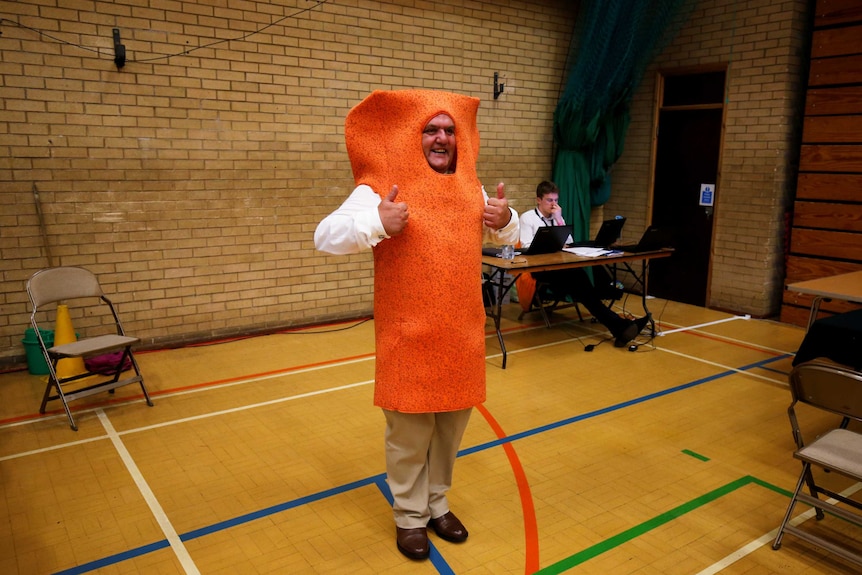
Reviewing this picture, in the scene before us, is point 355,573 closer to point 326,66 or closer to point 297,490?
point 297,490

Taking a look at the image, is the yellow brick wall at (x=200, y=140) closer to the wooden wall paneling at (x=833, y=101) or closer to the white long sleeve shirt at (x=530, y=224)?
the white long sleeve shirt at (x=530, y=224)

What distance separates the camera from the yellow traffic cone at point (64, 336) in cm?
487

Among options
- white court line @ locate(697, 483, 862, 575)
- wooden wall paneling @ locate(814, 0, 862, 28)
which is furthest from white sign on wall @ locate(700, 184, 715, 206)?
white court line @ locate(697, 483, 862, 575)

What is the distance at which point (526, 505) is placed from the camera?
3.14m

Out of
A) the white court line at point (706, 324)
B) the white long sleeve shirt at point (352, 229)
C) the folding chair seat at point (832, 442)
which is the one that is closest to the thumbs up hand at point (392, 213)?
the white long sleeve shirt at point (352, 229)

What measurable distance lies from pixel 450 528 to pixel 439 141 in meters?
1.70

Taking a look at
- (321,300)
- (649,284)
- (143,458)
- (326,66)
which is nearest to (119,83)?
(326,66)

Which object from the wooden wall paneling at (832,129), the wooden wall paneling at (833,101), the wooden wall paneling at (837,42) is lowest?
the wooden wall paneling at (832,129)

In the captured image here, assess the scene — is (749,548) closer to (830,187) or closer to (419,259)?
(419,259)

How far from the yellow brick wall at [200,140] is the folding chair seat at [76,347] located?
2.45ft

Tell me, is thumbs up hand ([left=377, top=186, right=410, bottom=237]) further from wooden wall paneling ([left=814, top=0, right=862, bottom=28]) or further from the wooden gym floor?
wooden wall paneling ([left=814, top=0, right=862, bottom=28])

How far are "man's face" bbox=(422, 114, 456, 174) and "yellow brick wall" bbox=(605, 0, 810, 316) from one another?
17.8ft

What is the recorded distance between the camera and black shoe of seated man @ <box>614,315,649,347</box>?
18.7ft

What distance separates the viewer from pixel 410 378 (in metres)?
2.51
